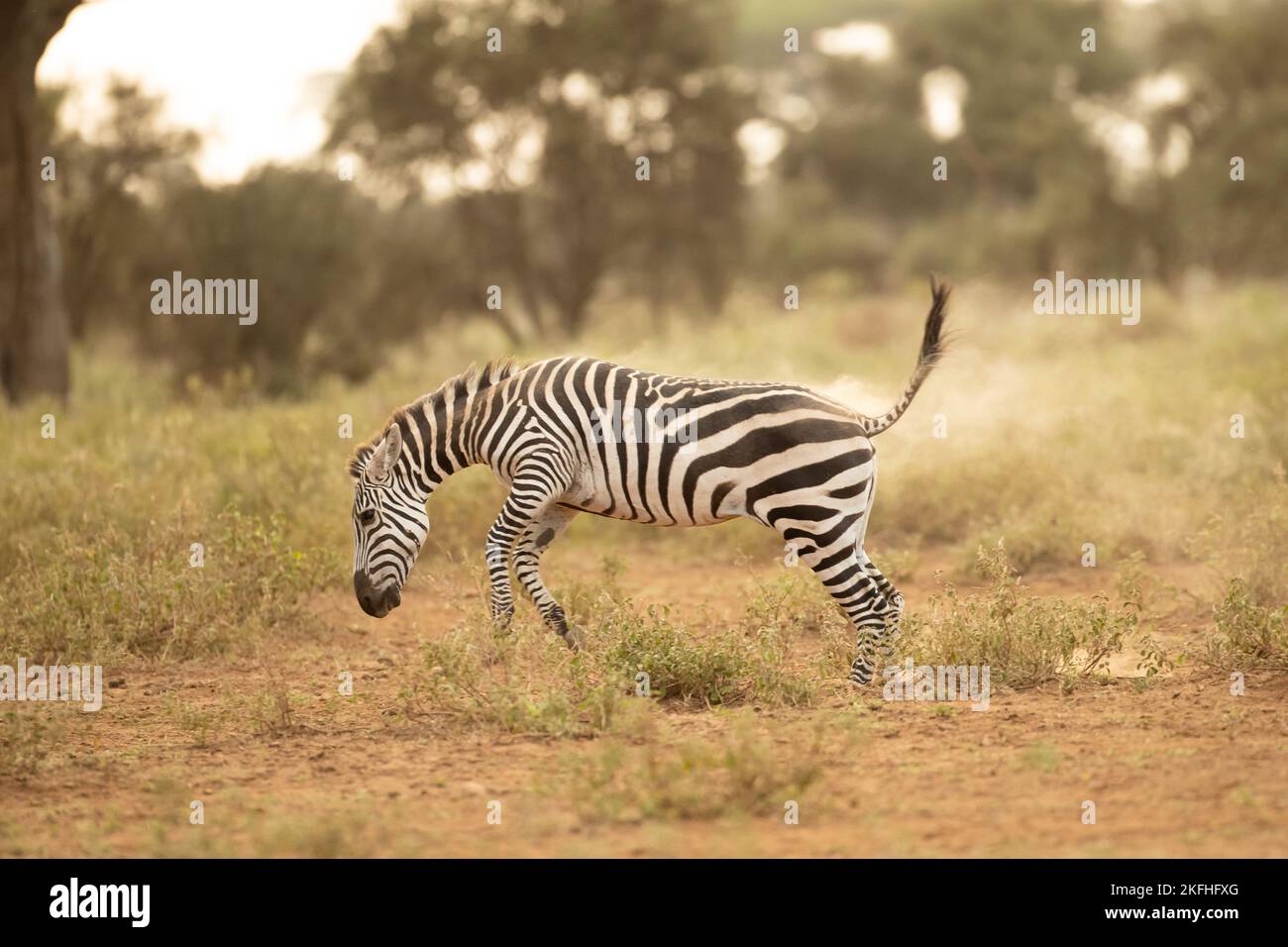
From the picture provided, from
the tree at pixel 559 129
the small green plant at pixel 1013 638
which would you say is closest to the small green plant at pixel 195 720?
the small green plant at pixel 1013 638

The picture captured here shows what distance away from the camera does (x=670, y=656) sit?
21.8ft

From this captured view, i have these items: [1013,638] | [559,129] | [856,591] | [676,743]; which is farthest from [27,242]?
[1013,638]

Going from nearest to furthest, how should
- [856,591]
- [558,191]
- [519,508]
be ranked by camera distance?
[856,591], [519,508], [558,191]

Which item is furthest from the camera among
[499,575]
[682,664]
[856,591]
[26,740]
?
[499,575]

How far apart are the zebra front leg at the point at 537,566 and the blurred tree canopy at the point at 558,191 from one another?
1073 cm

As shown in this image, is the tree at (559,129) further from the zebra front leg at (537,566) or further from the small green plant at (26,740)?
the small green plant at (26,740)

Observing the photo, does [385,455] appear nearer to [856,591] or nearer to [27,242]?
[856,591]

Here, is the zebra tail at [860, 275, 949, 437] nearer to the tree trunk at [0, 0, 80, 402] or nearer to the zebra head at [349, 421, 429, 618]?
the zebra head at [349, 421, 429, 618]

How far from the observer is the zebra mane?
7.46 metres

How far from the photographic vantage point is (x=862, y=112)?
41938 mm

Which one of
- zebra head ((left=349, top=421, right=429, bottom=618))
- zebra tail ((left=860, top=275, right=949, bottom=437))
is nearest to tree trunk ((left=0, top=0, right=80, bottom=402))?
zebra head ((left=349, top=421, right=429, bottom=618))

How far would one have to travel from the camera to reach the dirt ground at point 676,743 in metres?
4.71

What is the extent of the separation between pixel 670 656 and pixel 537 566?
3.78 feet

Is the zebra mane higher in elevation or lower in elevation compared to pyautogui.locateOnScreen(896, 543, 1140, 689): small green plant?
higher
